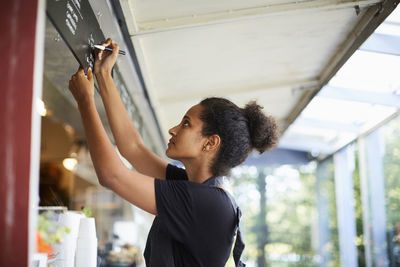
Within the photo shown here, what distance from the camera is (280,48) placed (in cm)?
337

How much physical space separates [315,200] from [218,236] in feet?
23.8

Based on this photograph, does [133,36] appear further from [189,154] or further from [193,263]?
[193,263]

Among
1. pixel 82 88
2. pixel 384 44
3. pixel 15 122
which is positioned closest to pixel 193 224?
pixel 82 88

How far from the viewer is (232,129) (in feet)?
5.82

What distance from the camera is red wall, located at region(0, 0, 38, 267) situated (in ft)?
2.93

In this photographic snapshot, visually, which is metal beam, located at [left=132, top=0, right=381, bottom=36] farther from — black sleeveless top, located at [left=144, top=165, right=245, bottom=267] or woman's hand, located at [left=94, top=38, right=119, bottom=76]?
black sleeveless top, located at [left=144, top=165, right=245, bottom=267]

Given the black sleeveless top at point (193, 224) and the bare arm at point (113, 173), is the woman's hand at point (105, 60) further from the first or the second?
the black sleeveless top at point (193, 224)

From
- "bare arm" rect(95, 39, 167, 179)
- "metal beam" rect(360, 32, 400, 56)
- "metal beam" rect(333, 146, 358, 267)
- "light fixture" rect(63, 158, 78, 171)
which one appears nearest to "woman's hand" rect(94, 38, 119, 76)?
"bare arm" rect(95, 39, 167, 179)

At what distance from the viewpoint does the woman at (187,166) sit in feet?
4.75

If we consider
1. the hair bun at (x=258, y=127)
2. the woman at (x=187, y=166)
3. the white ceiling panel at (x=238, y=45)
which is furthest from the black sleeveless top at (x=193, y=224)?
the white ceiling panel at (x=238, y=45)

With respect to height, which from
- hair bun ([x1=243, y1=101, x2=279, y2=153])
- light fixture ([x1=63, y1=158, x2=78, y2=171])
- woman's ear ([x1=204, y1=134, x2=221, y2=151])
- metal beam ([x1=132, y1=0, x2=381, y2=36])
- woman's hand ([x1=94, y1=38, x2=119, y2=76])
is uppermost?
metal beam ([x1=132, y1=0, x2=381, y2=36])

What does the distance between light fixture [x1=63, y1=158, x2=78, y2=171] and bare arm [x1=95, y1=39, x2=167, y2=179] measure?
3572 mm

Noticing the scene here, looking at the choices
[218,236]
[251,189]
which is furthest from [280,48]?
[251,189]

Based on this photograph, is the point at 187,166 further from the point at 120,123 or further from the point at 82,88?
the point at 82,88
